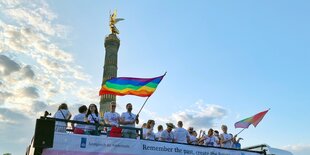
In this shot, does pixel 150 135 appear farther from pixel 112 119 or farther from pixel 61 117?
pixel 61 117

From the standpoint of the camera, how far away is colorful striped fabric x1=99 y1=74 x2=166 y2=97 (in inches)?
421

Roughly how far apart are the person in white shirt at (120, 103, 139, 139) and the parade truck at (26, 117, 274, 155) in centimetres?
21

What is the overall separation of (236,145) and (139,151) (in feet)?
13.8

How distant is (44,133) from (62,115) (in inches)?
44.1

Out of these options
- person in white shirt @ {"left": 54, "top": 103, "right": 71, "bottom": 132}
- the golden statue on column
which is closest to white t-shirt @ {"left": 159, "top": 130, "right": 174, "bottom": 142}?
person in white shirt @ {"left": 54, "top": 103, "right": 71, "bottom": 132}

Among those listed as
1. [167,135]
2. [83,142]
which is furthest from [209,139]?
[83,142]

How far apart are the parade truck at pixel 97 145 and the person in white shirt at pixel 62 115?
18cm

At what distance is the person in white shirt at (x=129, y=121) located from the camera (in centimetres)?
984

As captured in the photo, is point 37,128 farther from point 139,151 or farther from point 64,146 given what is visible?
point 139,151

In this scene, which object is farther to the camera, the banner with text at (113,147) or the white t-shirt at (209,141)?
the white t-shirt at (209,141)

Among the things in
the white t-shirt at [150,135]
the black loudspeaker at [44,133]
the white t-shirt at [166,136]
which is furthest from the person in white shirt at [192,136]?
the black loudspeaker at [44,133]

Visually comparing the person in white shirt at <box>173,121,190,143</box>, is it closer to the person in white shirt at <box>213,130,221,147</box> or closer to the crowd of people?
the crowd of people

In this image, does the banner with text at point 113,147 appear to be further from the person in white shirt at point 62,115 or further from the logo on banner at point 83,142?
the person in white shirt at point 62,115

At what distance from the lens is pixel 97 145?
364 inches
